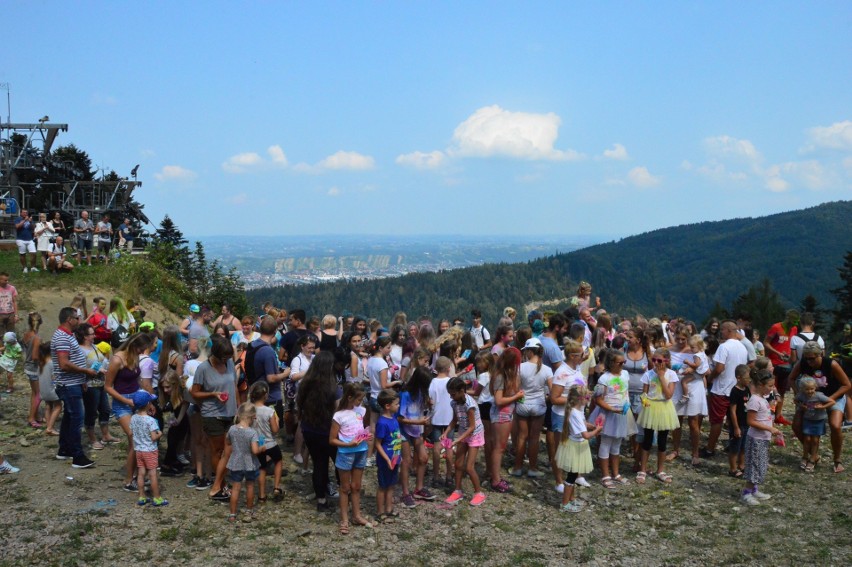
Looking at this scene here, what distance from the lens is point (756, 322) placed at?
54.2 meters

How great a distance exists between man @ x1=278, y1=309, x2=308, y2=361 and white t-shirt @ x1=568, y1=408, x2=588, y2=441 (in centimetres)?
Result: 332

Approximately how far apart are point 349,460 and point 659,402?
→ 3712 mm

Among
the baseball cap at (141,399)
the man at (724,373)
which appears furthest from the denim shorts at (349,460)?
the man at (724,373)

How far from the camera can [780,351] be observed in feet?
32.5

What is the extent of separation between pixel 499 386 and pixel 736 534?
2.71 m

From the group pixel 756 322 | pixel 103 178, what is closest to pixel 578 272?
pixel 756 322

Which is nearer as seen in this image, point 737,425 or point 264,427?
point 264,427

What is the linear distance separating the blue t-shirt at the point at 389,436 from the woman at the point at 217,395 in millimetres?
1560

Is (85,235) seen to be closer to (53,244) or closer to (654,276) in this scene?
(53,244)

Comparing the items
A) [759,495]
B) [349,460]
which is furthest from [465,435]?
[759,495]

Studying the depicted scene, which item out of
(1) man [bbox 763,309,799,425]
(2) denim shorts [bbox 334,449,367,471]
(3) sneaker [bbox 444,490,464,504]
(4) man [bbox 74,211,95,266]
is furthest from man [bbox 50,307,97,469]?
(4) man [bbox 74,211,95,266]

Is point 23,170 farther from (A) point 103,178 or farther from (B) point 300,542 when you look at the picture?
(B) point 300,542

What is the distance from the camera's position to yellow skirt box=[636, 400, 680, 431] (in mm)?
7406

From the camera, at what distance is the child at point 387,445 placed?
622cm
